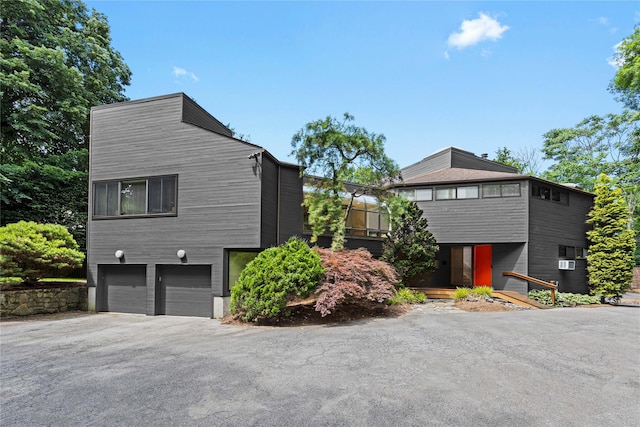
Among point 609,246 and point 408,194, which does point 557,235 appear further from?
point 408,194

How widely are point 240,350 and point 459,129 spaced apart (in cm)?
2281

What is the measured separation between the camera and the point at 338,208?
42.9 ft

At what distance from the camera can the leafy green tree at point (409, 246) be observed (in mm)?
13820

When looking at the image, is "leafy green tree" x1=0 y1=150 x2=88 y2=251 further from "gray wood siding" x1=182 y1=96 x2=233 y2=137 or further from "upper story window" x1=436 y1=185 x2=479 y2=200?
"upper story window" x1=436 y1=185 x2=479 y2=200

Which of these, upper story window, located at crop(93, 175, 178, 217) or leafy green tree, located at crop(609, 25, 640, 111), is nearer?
upper story window, located at crop(93, 175, 178, 217)

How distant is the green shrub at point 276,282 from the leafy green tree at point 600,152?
26.9 metres

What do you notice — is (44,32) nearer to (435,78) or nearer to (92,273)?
(92,273)

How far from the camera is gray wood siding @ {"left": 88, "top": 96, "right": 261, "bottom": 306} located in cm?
1180

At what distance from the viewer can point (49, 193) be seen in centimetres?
1752

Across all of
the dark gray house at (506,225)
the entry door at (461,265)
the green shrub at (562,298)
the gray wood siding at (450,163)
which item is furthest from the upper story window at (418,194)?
the green shrub at (562,298)

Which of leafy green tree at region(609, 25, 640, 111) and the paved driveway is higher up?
leafy green tree at region(609, 25, 640, 111)

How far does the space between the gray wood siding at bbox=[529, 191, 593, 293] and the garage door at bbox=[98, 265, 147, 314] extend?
50.5 feet

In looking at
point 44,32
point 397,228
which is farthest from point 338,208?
point 44,32

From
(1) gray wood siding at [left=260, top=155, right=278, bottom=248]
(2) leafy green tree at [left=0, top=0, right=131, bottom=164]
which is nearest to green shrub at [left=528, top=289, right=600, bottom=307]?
(1) gray wood siding at [left=260, top=155, right=278, bottom=248]
